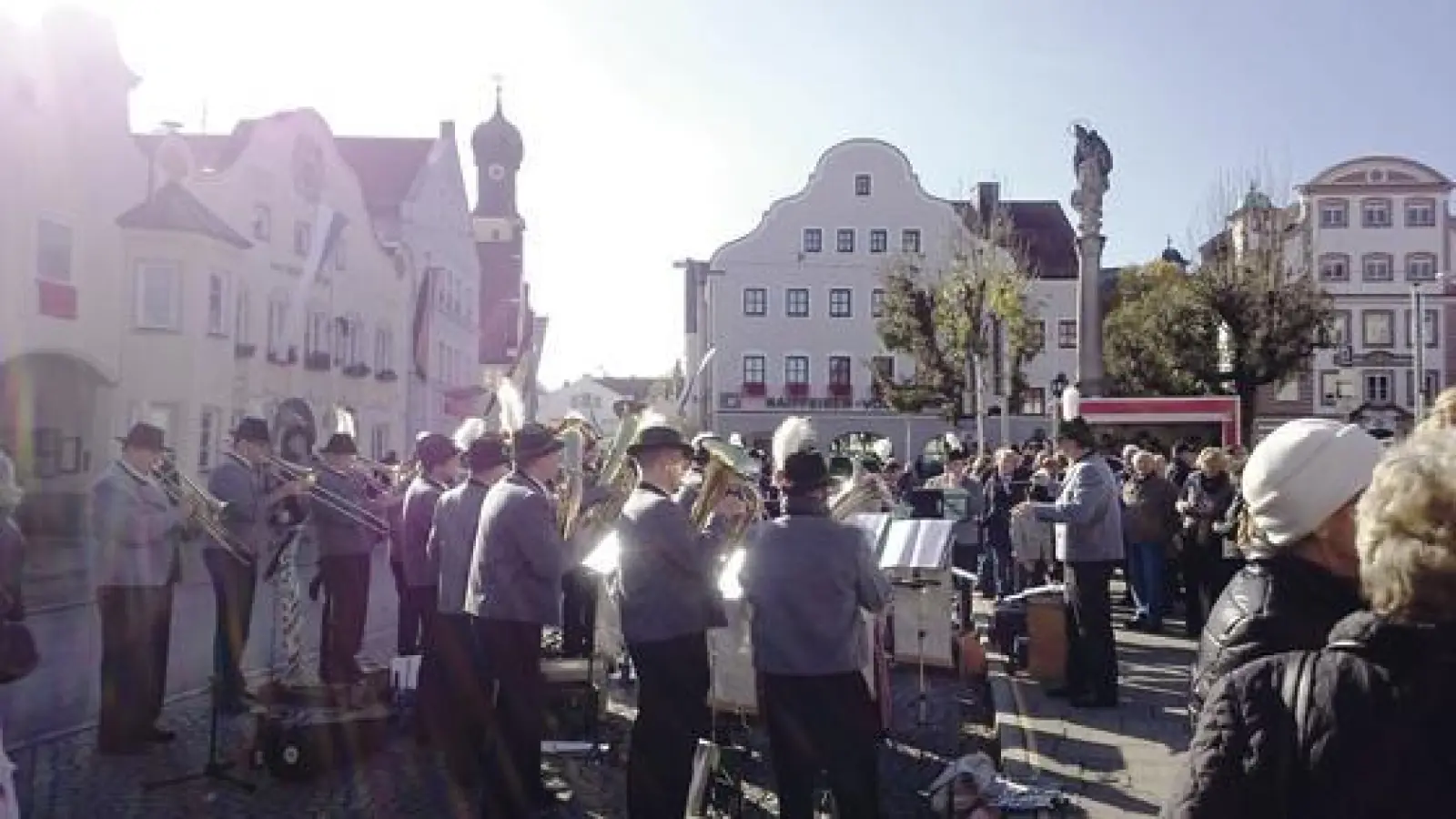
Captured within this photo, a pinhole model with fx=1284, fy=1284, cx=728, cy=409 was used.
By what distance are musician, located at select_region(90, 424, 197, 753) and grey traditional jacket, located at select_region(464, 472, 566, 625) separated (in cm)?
254

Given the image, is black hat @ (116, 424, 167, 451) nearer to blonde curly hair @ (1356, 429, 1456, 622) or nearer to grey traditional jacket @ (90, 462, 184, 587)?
grey traditional jacket @ (90, 462, 184, 587)

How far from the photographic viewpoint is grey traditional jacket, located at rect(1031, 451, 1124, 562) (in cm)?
878

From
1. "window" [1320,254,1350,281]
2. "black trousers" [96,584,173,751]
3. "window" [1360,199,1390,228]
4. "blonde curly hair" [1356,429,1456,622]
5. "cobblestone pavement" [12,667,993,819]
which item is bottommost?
"cobblestone pavement" [12,667,993,819]

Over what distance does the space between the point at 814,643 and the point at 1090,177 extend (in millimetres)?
17332

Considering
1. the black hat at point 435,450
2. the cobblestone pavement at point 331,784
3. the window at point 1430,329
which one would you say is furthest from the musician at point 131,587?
the window at point 1430,329

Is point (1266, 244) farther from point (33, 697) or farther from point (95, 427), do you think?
point (33, 697)

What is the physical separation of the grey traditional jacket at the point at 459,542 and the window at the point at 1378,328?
62.9 m

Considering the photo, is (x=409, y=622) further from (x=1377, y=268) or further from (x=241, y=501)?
(x=1377, y=268)

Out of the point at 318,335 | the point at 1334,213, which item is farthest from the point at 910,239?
the point at 318,335

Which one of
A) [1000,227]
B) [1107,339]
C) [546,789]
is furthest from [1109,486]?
[1107,339]

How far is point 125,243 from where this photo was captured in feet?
89.9

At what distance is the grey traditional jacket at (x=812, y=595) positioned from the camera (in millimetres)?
5770

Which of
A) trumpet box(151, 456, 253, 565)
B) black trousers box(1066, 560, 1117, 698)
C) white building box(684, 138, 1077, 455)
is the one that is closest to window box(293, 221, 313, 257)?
white building box(684, 138, 1077, 455)

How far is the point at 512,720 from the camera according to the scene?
22.1ft
